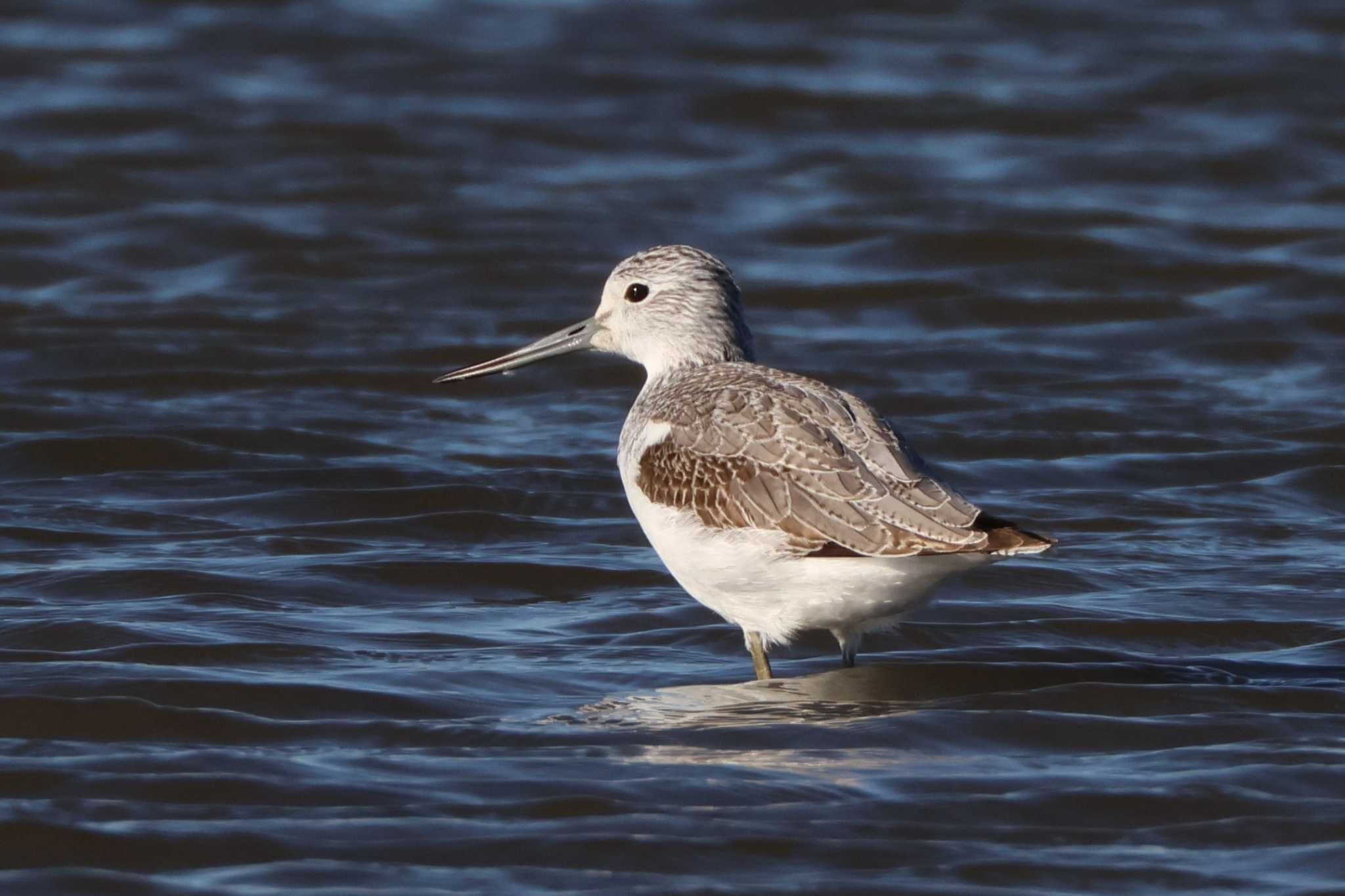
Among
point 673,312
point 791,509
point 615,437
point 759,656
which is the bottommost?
point 759,656

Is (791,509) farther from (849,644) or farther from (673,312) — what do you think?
(673,312)

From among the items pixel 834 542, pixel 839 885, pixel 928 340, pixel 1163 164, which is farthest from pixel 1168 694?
pixel 1163 164

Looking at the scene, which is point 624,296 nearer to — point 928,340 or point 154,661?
point 154,661

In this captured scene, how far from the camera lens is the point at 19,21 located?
1833 centimetres

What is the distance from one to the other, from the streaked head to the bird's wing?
0.61 metres

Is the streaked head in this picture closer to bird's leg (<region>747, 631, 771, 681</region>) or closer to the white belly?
the white belly

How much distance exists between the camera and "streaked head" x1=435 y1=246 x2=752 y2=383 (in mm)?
8367

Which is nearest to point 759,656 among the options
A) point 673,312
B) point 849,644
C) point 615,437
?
point 849,644

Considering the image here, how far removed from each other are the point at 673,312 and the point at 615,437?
284 centimetres

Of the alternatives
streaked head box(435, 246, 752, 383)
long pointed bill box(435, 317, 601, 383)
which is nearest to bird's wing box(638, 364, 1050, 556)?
streaked head box(435, 246, 752, 383)

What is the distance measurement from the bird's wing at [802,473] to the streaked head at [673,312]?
612 mm

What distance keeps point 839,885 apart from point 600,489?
4.83 meters

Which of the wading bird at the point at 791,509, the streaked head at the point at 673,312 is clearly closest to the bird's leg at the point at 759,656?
the wading bird at the point at 791,509

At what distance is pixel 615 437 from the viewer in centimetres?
1119
